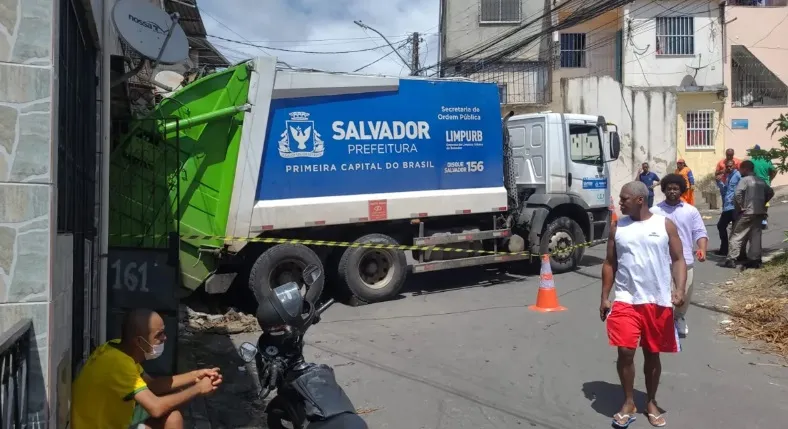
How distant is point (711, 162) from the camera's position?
23578mm

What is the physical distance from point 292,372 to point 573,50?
24414 millimetres

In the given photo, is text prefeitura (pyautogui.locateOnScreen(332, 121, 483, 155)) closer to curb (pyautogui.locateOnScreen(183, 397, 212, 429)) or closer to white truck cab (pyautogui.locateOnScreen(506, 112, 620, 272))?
white truck cab (pyautogui.locateOnScreen(506, 112, 620, 272))

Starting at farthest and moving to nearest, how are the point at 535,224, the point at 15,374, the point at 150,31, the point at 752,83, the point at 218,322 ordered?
the point at 752,83
the point at 535,224
the point at 218,322
the point at 150,31
the point at 15,374

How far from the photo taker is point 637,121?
75.0ft

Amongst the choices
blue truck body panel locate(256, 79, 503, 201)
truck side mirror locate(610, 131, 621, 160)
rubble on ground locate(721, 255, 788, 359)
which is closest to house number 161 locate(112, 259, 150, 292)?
Answer: blue truck body panel locate(256, 79, 503, 201)

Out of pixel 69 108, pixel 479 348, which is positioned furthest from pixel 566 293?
pixel 69 108

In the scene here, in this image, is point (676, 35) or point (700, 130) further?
point (676, 35)

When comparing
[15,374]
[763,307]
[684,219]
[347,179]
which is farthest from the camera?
[347,179]

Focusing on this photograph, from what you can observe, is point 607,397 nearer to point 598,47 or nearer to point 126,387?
point 126,387

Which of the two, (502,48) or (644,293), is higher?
(502,48)

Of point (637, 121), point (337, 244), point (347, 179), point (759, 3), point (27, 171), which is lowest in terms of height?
point (337, 244)

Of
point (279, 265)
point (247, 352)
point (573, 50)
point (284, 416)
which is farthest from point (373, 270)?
point (573, 50)

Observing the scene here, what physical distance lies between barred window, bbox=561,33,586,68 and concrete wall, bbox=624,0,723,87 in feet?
6.79

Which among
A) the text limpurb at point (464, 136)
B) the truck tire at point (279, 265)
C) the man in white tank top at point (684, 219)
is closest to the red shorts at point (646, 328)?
the man in white tank top at point (684, 219)
